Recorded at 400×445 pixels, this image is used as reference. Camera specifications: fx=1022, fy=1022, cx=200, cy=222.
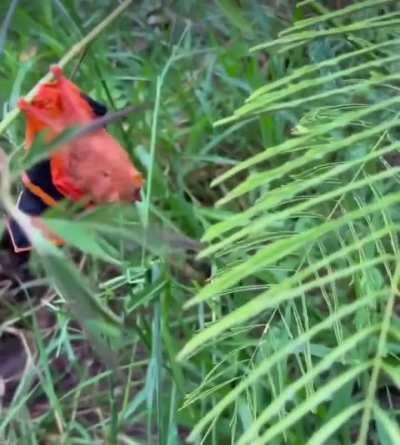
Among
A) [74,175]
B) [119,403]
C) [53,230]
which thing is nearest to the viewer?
[53,230]

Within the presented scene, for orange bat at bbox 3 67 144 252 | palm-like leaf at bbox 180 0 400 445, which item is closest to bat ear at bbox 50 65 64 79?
orange bat at bbox 3 67 144 252

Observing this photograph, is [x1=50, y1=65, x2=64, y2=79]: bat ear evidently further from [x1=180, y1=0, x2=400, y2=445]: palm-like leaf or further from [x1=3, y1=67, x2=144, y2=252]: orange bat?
[x1=180, y1=0, x2=400, y2=445]: palm-like leaf

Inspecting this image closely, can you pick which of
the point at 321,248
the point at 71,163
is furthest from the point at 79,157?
the point at 321,248

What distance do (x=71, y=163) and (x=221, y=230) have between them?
4.1 inches

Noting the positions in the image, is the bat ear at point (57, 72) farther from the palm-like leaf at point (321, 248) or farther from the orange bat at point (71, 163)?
the palm-like leaf at point (321, 248)

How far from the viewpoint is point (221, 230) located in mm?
537

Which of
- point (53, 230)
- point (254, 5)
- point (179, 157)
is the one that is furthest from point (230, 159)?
point (53, 230)

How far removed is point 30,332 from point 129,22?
53cm

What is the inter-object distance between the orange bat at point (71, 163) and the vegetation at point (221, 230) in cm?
4

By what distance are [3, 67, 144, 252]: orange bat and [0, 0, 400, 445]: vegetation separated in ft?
0.13

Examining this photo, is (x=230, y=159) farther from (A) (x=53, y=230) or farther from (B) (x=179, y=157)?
(A) (x=53, y=230)

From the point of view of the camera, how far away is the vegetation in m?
0.58

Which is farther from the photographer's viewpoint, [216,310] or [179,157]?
[179,157]

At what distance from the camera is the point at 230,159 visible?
125cm
